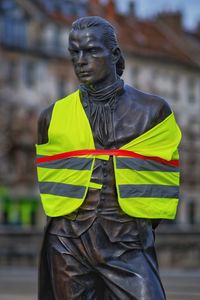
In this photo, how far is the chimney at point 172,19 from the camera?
7431 cm

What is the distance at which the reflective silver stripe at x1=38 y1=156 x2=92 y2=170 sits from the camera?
5875 millimetres

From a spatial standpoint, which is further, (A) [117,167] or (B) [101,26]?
(B) [101,26]

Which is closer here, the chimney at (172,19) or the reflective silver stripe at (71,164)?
the reflective silver stripe at (71,164)

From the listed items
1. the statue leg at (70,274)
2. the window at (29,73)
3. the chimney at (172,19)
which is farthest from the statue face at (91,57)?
the chimney at (172,19)

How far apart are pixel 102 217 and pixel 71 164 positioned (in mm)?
340

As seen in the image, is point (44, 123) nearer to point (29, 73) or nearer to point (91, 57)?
point (91, 57)

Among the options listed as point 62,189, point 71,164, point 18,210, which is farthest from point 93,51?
point 18,210

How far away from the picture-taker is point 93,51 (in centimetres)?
595

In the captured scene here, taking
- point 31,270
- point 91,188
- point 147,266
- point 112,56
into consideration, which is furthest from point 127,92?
point 31,270

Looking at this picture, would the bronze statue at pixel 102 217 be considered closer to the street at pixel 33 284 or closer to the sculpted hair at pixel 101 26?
the sculpted hair at pixel 101 26

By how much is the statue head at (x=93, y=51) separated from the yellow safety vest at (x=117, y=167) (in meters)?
0.18

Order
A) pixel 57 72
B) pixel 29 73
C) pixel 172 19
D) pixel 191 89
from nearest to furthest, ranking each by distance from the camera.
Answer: pixel 29 73 < pixel 57 72 < pixel 191 89 < pixel 172 19

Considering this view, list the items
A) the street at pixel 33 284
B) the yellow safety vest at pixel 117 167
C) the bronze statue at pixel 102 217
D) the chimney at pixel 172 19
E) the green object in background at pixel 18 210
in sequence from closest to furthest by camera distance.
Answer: the bronze statue at pixel 102 217, the yellow safety vest at pixel 117 167, the street at pixel 33 284, the green object in background at pixel 18 210, the chimney at pixel 172 19

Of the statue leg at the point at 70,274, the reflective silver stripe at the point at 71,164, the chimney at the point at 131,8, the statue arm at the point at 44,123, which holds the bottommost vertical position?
the statue leg at the point at 70,274
